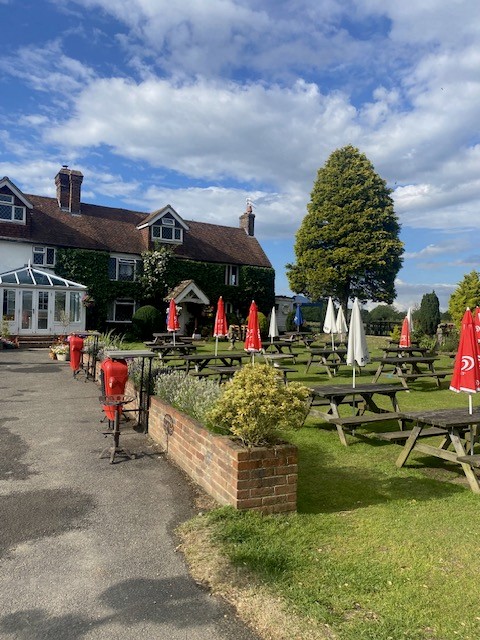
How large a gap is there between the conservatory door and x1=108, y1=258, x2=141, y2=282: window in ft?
17.7

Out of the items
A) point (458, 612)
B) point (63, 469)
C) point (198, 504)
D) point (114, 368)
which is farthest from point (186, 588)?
point (114, 368)

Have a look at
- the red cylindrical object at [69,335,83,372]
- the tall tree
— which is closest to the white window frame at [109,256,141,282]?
the tall tree

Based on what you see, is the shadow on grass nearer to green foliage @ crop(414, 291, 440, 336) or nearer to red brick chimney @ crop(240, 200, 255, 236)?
green foliage @ crop(414, 291, 440, 336)

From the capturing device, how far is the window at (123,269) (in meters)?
29.7

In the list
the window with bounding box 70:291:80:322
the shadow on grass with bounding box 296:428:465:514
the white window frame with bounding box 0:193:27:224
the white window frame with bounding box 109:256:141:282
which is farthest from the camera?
the white window frame with bounding box 109:256:141:282

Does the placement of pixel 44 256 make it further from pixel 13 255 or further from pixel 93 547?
pixel 93 547

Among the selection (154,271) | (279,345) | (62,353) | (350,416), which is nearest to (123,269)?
(154,271)

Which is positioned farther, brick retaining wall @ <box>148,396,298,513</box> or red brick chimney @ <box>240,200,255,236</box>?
red brick chimney @ <box>240,200,255,236</box>

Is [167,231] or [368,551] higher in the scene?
[167,231]

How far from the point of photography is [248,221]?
3919cm

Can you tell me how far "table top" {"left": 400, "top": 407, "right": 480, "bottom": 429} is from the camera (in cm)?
566

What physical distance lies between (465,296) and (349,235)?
30.3 feet

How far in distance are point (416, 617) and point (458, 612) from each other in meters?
0.32

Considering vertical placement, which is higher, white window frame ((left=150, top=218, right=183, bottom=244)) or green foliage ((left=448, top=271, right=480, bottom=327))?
white window frame ((left=150, top=218, right=183, bottom=244))
